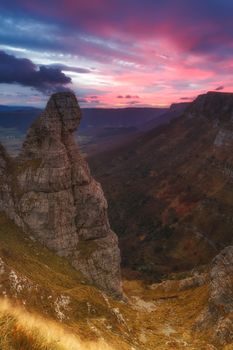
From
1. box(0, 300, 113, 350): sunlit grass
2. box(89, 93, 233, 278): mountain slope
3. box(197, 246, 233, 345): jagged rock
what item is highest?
box(0, 300, 113, 350): sunlit grass

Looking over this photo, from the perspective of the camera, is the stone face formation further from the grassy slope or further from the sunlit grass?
the sunlit grass

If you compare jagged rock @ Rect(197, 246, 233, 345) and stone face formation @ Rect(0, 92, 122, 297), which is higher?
stone face formation @ Rect(0, 92, 122, 297)

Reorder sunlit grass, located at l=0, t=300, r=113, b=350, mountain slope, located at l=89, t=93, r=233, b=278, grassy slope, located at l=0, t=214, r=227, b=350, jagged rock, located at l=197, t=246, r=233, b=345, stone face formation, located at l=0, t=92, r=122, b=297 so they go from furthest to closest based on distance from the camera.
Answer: mountain slope, located at l=89, t=93, r=233, b=278, stone face formation, located at l=0, t=92, r=122, b=297, jagged rock, located at l=197, t=246, r=233, b=345, grassy slope, located at l=0, t=214, r=227, b=350, sunlit grass, located at l=0, t=300, r=113, b=350

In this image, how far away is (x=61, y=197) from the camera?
204 ft

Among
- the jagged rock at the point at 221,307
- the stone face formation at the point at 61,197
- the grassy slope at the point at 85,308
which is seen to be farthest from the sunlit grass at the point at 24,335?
the stone face formation at the point at 61,197

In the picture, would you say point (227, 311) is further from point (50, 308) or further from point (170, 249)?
point (170, 249)

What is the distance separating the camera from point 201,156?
198 meters

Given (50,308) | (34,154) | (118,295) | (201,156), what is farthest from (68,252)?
(201,156)

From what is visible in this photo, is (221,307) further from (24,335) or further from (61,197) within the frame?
(24,335)

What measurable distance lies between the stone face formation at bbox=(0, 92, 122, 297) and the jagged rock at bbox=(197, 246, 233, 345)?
14.8 metres

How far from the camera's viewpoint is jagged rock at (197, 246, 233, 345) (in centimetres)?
4750

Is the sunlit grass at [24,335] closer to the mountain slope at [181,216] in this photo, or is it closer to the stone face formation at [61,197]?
the stone face formation at [61,197]

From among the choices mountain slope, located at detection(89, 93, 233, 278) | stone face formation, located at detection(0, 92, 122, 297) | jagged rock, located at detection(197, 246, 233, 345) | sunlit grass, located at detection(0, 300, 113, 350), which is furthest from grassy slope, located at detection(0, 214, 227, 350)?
mountain slope, located at detection(89, 93, 233, 278)

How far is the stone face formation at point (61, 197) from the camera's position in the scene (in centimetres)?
5984
